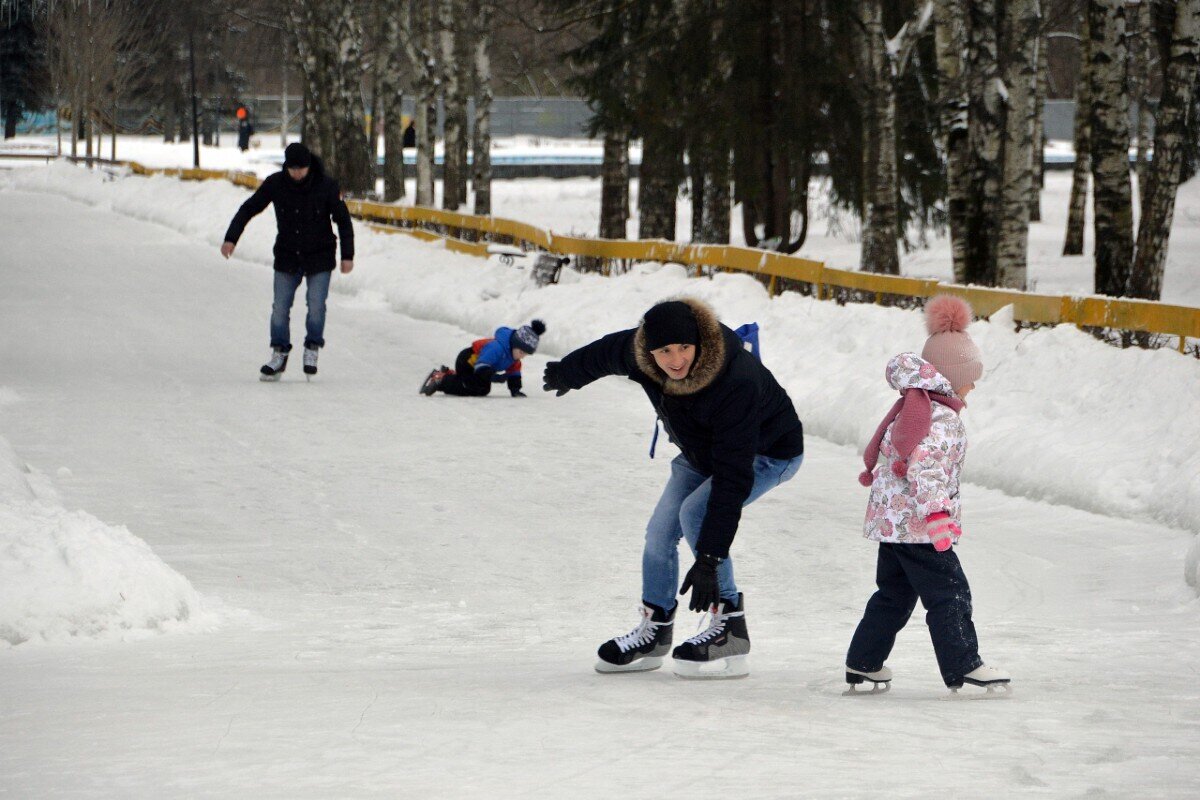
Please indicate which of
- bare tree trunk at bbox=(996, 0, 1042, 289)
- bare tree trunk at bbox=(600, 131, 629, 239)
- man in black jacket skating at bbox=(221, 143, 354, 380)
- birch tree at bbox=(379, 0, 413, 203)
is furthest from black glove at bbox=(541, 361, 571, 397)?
birch tree at bbox=(379, 0, 413, 203)

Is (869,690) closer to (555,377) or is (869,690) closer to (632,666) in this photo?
(632,666)

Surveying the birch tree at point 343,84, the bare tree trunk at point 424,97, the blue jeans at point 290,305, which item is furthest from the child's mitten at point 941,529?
the bare tree trunk at point 424,97

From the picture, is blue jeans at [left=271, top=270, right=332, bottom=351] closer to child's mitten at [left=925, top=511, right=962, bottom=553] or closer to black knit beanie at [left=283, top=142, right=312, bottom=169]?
black knit beanie at [left=283, top=142, right=312, bottom=169]

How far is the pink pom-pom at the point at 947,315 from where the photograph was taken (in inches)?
203

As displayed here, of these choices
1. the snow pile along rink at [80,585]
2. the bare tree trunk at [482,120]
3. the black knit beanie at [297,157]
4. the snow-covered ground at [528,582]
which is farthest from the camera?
the bare tree trunk at [482,120]

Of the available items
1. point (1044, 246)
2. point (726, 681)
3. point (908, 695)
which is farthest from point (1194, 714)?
point (1044, 246)

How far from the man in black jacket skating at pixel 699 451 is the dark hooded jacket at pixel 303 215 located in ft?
25.5

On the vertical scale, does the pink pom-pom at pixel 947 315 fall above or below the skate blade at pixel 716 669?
above

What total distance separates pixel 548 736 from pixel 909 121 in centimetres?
1961

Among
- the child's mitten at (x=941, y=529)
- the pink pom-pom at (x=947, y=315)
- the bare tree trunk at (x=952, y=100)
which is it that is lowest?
the child's mitten at (x=941, y=529)

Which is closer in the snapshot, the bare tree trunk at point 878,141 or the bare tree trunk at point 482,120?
the bare tree trunk at point 878,141

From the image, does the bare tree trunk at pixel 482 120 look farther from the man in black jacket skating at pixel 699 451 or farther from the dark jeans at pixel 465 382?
the man in black jacket skating at pixel 699 451

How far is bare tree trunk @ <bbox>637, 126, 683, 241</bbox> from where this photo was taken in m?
22.8

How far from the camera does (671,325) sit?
16.3ft
